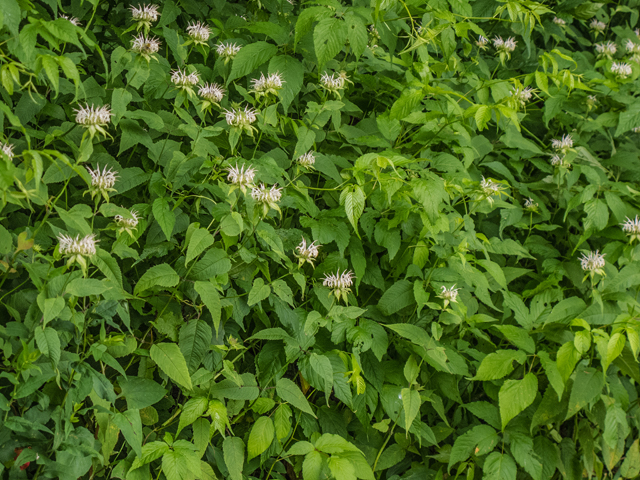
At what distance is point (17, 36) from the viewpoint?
4.14 feet

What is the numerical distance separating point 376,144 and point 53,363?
132cm

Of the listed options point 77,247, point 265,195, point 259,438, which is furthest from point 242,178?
point 259,438

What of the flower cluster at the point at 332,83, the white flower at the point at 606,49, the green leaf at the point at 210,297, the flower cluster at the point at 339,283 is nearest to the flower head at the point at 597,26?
the white flower at the point at 606,49

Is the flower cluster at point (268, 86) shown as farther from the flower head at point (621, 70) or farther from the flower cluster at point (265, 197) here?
the flower head at point (621, 70)

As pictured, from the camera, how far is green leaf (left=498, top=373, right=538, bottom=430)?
1.85 metres

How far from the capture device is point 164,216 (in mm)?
1542

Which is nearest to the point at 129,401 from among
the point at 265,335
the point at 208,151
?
the point at 265,335

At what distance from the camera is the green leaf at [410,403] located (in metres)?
1.74

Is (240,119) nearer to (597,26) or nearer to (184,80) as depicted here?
(184,80)

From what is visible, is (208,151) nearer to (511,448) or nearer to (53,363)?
(53,363)

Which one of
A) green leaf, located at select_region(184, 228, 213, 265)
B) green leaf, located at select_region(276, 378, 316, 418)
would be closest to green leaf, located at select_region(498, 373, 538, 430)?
A: green leaf, located at select_region(276, 378, 316, 418)

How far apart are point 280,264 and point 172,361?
0.47 m

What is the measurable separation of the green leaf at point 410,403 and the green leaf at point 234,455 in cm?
55

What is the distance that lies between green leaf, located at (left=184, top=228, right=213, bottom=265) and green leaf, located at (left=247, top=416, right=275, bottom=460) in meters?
0.60
